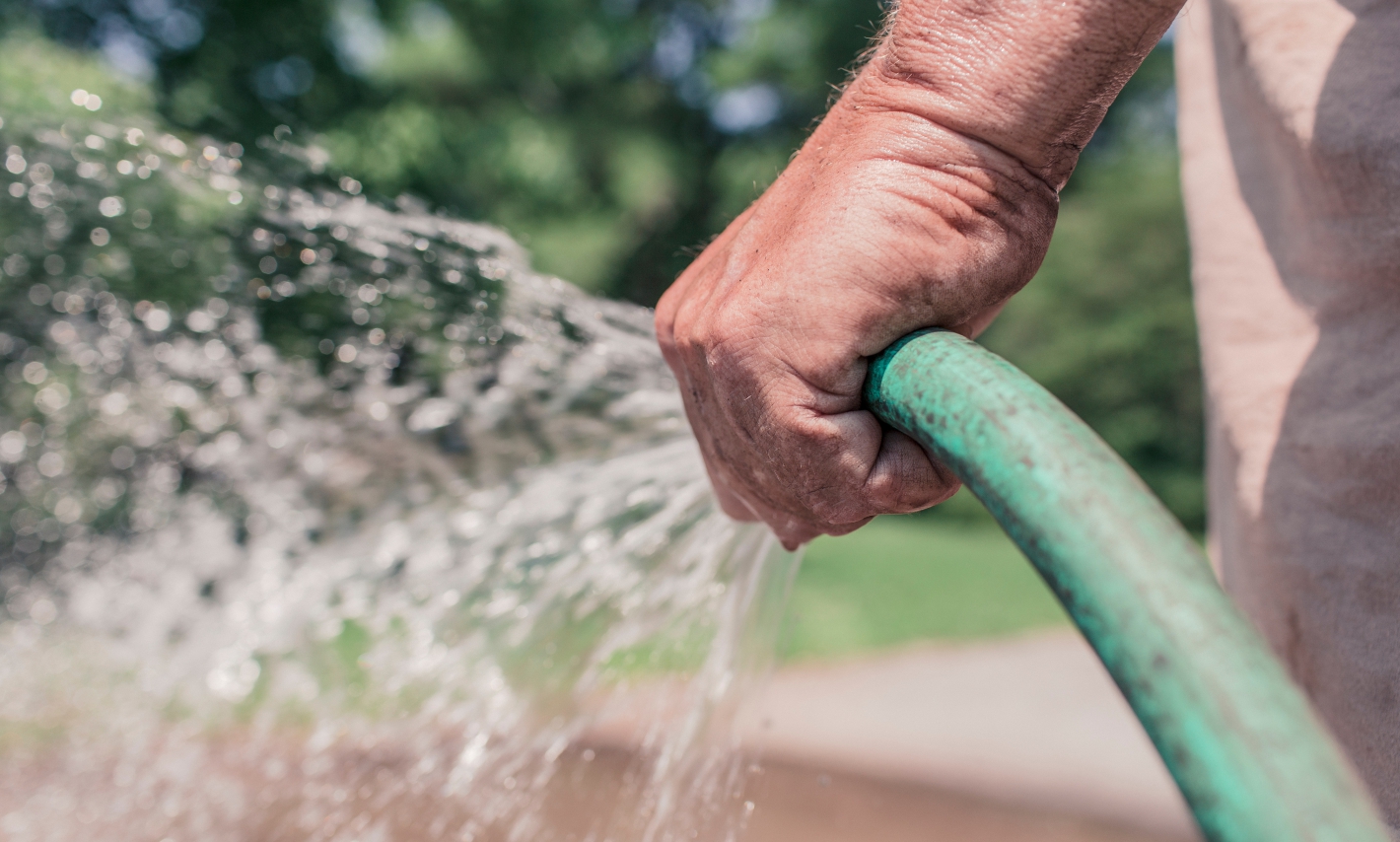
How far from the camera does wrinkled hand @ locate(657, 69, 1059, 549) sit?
3.03 feet

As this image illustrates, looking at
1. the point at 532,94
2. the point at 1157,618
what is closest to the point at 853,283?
the point at 1157,618

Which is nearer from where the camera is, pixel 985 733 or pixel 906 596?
pixel 985 733

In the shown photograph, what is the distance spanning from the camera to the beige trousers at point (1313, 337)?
1204 mm

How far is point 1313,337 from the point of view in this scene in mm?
1395

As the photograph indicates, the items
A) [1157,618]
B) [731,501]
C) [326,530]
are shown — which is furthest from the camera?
[326,530]

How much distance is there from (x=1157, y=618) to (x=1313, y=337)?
3.27 feet

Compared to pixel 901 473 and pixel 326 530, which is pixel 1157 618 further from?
pixel 326 530

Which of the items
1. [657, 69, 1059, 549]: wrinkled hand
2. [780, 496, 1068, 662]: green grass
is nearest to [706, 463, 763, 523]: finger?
→ [657, 69, 1059, 549]: wrinkled hand

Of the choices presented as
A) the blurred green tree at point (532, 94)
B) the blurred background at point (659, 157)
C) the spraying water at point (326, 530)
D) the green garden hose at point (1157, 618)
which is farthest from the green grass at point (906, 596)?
the green garden hose at point (1157, 618)

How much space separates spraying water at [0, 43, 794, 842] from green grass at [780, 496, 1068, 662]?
2.30m

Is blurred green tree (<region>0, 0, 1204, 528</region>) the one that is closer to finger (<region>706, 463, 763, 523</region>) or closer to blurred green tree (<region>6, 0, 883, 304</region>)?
blurred green tree (<region>6, 0, 883, 304</region>)

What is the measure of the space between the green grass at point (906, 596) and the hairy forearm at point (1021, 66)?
4470 millimetres

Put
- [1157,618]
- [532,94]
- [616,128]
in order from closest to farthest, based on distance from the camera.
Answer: [1157,618]
[532,94]
[616,128]

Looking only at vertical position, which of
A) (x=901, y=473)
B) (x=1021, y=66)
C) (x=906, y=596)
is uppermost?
(x=1021, y=66)
